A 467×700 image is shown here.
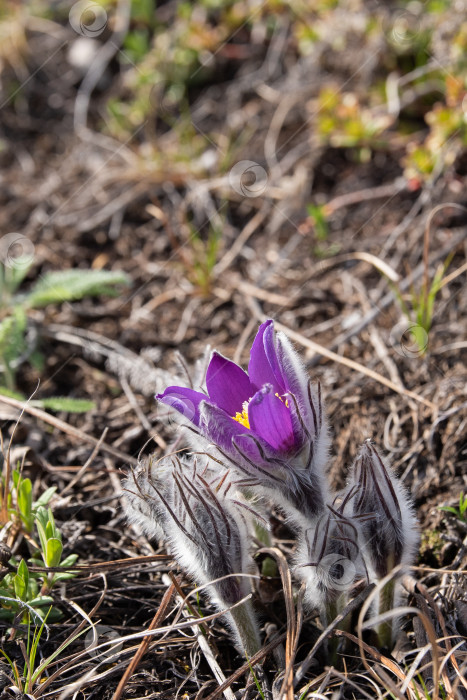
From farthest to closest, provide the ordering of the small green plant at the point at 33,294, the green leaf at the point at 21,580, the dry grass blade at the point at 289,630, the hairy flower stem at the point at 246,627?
the small green plant at the point at 33,294 → the green leaf at the point at 21,580 → the hairy flower stem at the point at 246,627 → the dry grass blade at the point at 289,630

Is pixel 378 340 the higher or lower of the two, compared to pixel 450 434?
higher

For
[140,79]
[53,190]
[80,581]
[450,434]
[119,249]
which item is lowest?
[450,434]

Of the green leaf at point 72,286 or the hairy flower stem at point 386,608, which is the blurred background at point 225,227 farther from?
the hairy flower stem at point 386,608

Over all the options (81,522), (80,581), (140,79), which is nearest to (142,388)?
(81,522)

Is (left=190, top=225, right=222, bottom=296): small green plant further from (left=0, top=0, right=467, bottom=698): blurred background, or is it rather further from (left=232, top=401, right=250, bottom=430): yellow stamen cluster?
(left=232, top=401, right=250, bottom=430): yellow stamen cluster

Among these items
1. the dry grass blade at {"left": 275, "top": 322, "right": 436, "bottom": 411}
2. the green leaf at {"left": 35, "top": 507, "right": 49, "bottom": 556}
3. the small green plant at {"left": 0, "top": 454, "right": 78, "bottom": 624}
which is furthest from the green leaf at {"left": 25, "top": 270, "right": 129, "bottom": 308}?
the green leaf at {"left": 35, "top": 507, "right": 49, "bottom": 556}

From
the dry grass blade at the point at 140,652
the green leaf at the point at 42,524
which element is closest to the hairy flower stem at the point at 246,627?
the dry grass blade at the point at 140,652

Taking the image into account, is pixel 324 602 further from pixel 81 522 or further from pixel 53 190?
pixel 53 190

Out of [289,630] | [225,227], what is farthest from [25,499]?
[225,227]
